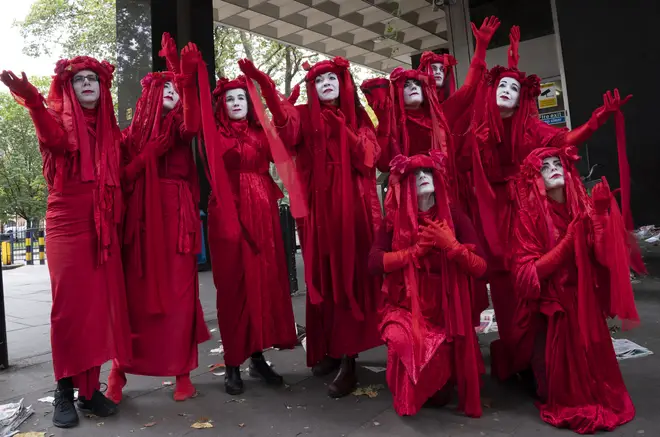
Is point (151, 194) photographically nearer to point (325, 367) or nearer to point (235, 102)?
point (235, 102)

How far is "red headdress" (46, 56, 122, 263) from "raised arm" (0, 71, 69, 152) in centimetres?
6

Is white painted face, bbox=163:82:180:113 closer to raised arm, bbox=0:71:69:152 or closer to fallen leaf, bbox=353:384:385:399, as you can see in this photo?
raised arm, bbox=0:71:69:152

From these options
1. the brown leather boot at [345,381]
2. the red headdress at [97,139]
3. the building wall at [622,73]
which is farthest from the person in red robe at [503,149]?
the building wall at [622,73]

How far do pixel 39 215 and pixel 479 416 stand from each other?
80.3ft

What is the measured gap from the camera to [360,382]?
118 inches

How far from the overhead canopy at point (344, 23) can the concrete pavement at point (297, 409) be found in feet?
24.9

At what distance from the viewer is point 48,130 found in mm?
2459

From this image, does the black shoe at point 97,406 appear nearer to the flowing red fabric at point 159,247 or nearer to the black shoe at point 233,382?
the flowing red fabric at point 159,247

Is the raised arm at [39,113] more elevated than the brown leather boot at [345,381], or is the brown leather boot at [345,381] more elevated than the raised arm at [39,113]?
the raised arm at [39,113]

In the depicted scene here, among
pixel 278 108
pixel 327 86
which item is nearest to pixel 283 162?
pixel 278 108

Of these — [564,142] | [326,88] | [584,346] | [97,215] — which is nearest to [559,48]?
[564,142]

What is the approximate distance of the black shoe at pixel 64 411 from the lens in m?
2.52

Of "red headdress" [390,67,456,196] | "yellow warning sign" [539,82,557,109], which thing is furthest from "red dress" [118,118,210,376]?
"yellow warning sign" [539,82,557,109]

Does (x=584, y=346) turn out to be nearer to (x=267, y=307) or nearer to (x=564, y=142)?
(x=564, y=142)
